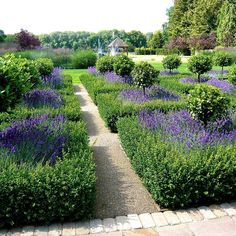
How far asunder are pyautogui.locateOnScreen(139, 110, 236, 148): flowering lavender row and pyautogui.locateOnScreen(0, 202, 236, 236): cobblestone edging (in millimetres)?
1199

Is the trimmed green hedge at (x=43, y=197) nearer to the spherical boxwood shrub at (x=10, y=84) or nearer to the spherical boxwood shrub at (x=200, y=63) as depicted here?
the spherical boxwood shrub at (x=10, y=84)

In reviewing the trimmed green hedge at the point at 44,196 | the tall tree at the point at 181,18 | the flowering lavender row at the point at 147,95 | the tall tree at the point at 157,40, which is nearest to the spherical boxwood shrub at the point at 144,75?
the flowering lavender row at the point at 147,95

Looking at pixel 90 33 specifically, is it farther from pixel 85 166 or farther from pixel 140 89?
pixel 85 166

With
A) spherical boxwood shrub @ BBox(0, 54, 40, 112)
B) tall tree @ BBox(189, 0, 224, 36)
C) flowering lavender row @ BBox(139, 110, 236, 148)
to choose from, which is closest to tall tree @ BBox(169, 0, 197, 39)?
tall tree @ BBox(189, 0, 224, 36)

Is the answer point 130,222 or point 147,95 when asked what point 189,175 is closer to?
point 130,222

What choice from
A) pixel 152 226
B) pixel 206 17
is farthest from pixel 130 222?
pixel 206 17

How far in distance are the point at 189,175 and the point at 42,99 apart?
6.51 metres

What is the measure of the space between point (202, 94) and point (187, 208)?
9.41 feet

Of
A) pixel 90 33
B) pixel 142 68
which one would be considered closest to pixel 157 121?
pixel 142 68

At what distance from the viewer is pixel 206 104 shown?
6625mm

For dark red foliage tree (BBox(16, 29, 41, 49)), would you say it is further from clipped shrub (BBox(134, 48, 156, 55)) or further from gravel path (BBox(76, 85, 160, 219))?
clipped shrub (BBox(134, 48, 156, 55))

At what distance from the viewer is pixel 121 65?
44.7 ft

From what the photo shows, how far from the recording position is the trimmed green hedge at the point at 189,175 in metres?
4.53

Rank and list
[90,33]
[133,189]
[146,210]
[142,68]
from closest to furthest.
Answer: [146,210] → [133,189] → [142,68] → [90,33]
